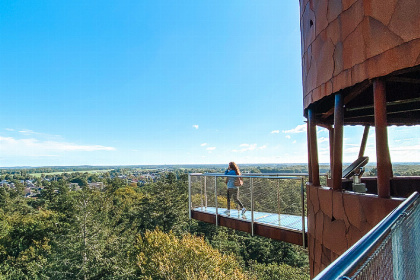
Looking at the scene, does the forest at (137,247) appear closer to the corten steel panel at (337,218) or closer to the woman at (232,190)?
the woman at (232,190)

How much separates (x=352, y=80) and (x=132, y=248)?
2485 cm

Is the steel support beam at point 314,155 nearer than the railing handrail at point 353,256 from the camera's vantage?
No

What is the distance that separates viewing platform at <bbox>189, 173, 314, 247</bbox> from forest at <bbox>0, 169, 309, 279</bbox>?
35.9 ft

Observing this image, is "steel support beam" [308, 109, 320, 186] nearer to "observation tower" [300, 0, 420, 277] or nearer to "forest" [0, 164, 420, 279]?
"observation tower" [300, 0, 420, 277]

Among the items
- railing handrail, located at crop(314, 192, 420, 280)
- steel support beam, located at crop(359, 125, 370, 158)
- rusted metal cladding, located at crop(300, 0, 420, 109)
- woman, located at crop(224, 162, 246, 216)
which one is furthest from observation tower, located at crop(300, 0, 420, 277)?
woman, located at crop(224, 162, 246, 216)

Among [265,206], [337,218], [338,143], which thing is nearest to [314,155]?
[338,143]

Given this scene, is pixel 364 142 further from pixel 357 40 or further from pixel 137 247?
pixel 137 247

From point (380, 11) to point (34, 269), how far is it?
89.4 feet

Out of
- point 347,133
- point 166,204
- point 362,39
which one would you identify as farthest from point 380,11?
point 166,204

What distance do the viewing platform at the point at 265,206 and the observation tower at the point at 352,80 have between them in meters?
0.87

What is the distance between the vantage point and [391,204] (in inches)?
94.4

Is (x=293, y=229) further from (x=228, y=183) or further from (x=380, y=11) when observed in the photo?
(x=380, y=11)

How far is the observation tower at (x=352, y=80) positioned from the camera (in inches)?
95.2

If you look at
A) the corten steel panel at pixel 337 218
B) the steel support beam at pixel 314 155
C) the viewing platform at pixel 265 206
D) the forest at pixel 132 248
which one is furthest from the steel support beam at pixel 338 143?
the forest at pixel 132 248
